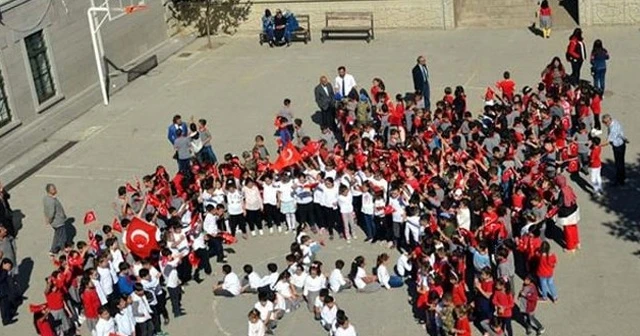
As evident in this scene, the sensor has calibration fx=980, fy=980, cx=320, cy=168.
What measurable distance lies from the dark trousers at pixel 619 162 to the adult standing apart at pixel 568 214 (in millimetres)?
2563

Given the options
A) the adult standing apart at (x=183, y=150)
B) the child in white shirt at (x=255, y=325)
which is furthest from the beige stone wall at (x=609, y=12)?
the child in white shirt at (x=255, y=325)

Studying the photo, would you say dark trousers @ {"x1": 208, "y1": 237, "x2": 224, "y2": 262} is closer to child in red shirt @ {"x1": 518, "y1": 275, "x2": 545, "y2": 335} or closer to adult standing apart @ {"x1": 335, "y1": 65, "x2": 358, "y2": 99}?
child in red shirt @ {"x1": 518, "y1": 275, "x2": 545, "y2": 335}

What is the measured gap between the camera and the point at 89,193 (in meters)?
22.1

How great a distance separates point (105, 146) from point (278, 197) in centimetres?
749

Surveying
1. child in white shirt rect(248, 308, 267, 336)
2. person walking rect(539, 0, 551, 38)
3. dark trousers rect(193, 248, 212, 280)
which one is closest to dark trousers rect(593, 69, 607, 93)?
person walking rect(539, 0, 551, 38)

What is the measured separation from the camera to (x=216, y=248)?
60.3 feet

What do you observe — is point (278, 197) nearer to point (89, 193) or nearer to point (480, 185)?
point (480, 185)

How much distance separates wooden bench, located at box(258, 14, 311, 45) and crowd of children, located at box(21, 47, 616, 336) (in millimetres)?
9818

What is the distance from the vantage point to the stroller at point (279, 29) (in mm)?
30625

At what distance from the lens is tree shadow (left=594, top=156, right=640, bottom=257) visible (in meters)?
18.1

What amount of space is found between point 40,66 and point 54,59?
52 centimetres

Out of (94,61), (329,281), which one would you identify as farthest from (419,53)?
(329,281)

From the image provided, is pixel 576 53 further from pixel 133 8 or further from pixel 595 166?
pixel 133 8

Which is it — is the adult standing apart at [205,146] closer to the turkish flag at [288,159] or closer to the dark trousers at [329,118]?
the turkish flag at [288,159]
